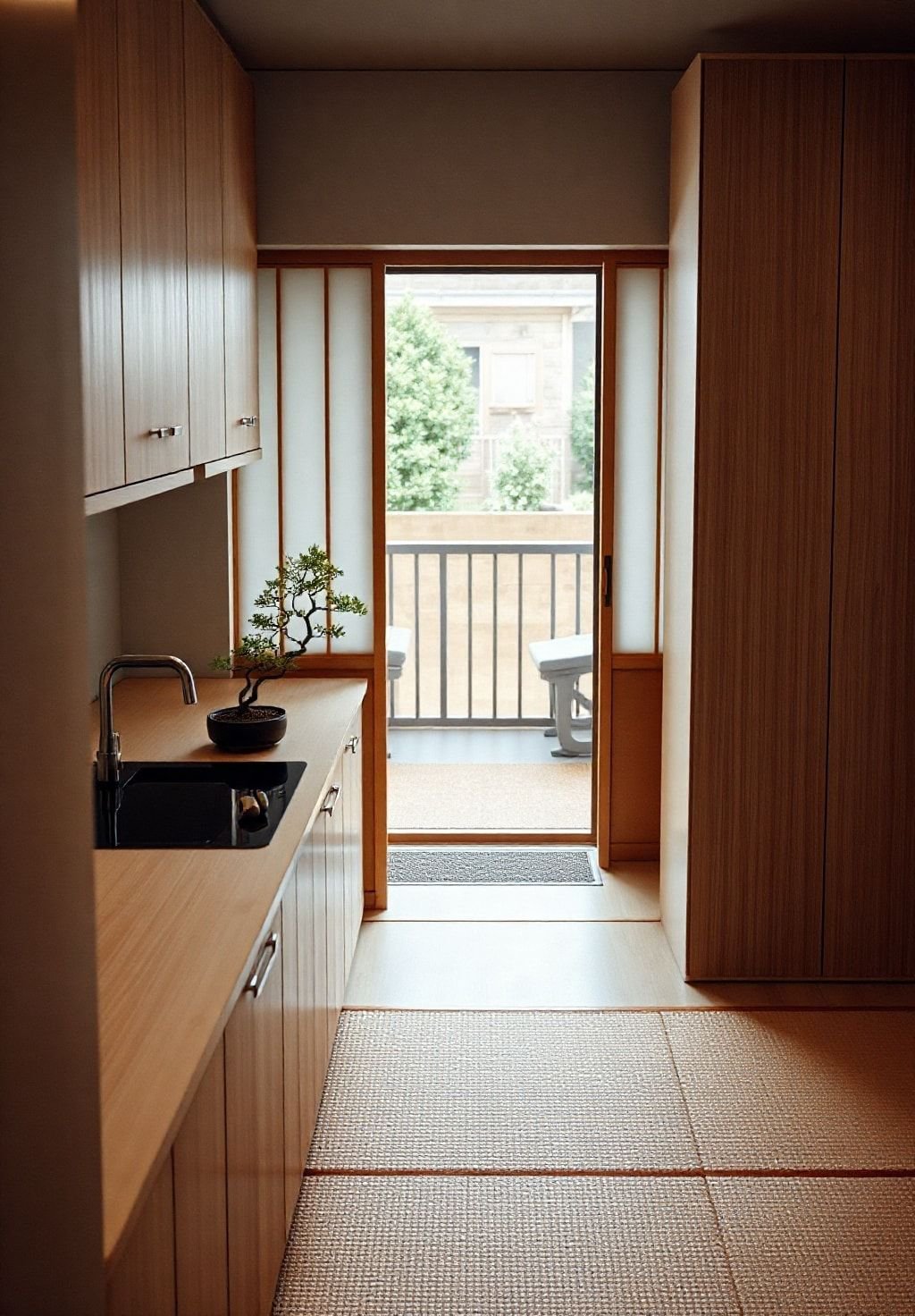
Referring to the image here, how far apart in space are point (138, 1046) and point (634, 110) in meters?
3.36

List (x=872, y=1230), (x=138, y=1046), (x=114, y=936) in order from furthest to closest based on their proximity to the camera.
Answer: (x=872, y=1230) → (x=114, y=936) → (x=138, y=1046)

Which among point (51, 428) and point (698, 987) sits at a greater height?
point (51, 428)

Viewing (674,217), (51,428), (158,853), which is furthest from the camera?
(674,217)

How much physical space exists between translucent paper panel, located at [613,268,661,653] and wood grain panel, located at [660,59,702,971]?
0.21 m

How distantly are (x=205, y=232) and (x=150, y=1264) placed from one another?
2.43m

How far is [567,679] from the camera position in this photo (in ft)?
19.3

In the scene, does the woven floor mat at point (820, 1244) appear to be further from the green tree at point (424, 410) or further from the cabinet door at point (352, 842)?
the green tree at point (424, 410)

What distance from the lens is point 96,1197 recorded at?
0.78 meters

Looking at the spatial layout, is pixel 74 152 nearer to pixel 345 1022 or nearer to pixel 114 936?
pixel 114 936

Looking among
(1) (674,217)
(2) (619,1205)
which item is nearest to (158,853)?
(2) (619,1205)

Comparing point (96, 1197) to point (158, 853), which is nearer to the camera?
point (96, 1197)

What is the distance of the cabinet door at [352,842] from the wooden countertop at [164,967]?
1.45 feet

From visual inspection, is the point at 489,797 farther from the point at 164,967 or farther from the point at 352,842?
the point at 164,967

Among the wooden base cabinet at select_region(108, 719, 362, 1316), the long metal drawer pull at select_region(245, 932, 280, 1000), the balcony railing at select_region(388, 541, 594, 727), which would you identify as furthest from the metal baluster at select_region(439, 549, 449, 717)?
the long metal drawer pull at select_region(245, 932, 280, 1000)
